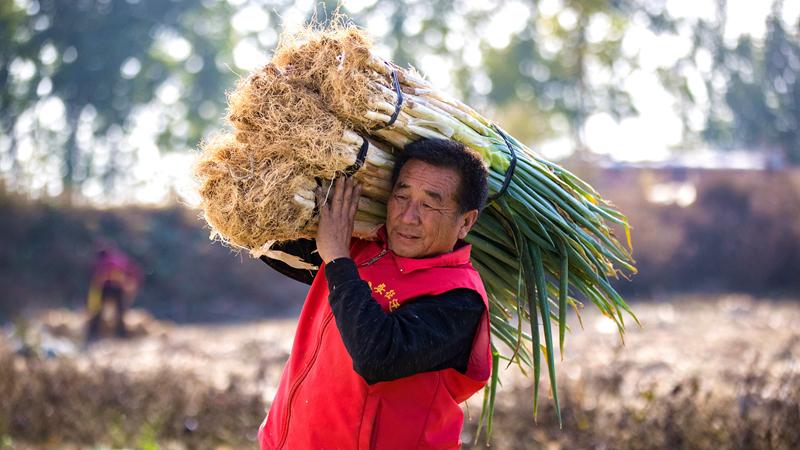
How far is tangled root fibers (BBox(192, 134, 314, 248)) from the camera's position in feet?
5.33

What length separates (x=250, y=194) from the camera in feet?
5.31

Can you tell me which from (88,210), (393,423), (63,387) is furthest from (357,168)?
(88,210)

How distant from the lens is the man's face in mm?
1702

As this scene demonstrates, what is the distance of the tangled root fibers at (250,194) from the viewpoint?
1625 mm

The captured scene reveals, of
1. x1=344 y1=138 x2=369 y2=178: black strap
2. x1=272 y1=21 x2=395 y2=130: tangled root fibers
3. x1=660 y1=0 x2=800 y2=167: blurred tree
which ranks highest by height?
x1=660 y1=0 x2=800 y2=167: blurred tree

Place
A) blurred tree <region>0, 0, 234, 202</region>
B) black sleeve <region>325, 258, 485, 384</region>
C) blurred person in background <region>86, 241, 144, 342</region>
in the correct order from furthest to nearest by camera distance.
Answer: blurred tree <region>0, 0, 234, 202</region>, blurred person in background <region>86, 241, 144, 342</region>, black sleeve <region>325, 258, 485, 384</region>

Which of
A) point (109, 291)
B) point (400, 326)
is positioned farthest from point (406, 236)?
point (109, 291)

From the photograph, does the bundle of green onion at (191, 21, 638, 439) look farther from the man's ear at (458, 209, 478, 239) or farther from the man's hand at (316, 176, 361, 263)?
the man's ear at (458, 209, 478, 239)

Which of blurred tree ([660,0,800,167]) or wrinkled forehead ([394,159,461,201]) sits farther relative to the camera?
blurred tree ([660,0,800,167])

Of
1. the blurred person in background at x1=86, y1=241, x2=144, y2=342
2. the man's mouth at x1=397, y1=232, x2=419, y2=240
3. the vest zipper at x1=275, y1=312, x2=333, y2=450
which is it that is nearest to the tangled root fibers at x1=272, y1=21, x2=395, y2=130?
the man's mouth at x1=397, y1=232, x2=419, y2=240

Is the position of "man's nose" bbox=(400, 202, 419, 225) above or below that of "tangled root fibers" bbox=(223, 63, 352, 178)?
below

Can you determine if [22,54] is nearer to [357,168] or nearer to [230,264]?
[230,264]

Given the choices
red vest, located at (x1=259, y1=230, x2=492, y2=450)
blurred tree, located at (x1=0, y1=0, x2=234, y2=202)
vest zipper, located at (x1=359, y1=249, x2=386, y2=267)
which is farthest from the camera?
blurred tree, located at (x1=0, y1=0, x2=234, y2=202)

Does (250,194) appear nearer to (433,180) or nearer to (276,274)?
(433,180)
